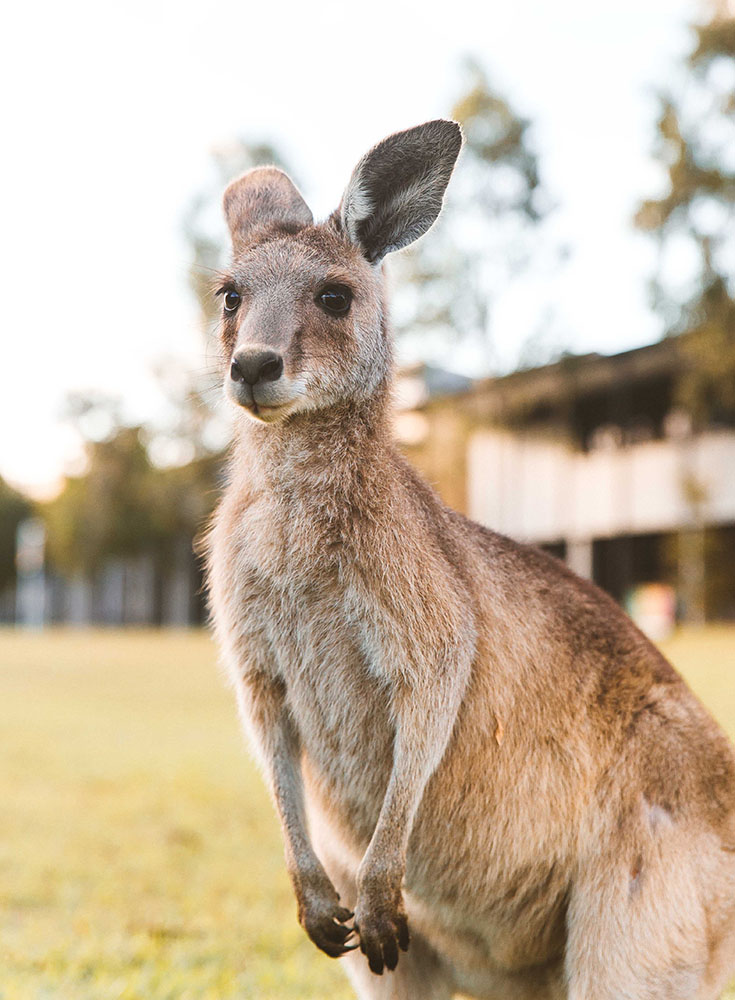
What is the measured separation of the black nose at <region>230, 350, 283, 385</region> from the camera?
187 centimetres

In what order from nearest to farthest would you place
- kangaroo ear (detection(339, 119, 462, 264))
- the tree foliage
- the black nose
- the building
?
the black nose
kangaroo ear (detection(339, 119, 462, 264))
the building
the tree foliage

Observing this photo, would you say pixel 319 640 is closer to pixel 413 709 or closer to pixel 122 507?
pixel 413 709

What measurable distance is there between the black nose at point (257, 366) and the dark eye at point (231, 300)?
36 cm

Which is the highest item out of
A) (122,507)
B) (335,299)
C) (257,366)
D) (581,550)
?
(335,299)

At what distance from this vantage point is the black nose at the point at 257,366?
1.87m

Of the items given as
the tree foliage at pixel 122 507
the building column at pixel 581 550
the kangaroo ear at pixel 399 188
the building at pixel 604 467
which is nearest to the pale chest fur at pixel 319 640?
the kangaroo ear at pixel 399 188

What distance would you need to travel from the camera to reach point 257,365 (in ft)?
6.12

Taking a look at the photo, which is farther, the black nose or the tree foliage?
the tree foliage

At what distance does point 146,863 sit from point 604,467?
45.4 ft

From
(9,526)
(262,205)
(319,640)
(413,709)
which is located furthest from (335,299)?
(9,526)

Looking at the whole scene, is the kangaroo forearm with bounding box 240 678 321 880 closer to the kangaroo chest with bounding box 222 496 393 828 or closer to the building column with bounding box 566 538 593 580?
the kangaroo chest with bounding box 222 496 393 828

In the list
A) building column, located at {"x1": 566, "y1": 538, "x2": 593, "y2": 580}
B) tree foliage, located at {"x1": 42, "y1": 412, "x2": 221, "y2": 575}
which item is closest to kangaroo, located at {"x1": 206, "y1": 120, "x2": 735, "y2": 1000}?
building column, located at {"x1": 566, "y1": 538, "x2": 593, "y2": 580}

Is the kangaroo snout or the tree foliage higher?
the kangaroo snout

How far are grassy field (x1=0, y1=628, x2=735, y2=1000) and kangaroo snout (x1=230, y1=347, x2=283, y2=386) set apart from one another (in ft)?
3.66
